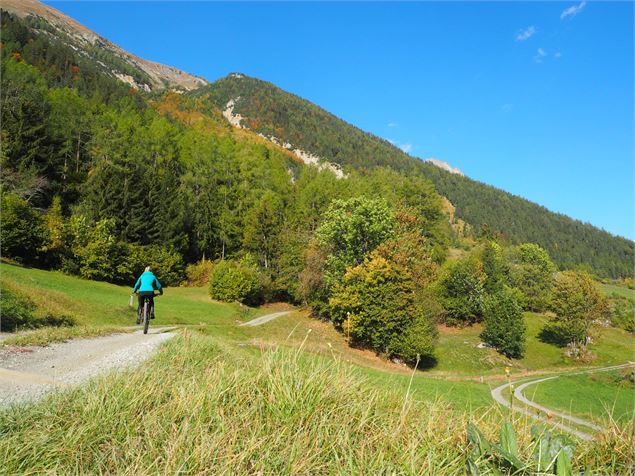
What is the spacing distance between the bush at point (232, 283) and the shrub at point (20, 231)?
16523 mm

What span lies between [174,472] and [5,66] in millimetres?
81736

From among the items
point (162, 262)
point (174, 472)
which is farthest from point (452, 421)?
point (162, 262)

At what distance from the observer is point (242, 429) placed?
339 cm

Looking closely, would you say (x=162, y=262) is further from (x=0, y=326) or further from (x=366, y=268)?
(x=0, y=326)

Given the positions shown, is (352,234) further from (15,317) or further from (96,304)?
(15,317)

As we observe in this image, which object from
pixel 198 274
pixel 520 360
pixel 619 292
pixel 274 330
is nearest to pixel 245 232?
pixel 198 274

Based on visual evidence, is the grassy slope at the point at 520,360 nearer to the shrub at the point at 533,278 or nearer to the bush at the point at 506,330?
the bush at the point at 506,330

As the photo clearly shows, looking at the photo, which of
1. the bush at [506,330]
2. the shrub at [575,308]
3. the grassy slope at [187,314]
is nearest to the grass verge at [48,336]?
the grassy slope at [187,314]

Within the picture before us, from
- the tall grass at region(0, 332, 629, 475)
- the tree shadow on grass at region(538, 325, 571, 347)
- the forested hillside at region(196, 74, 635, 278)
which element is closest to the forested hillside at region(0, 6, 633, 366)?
the tree shadow on grass at region(538, 325, 571, 347)

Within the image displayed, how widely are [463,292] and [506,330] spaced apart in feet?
42.0

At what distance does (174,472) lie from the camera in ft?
9.30

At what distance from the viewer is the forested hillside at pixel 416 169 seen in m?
154

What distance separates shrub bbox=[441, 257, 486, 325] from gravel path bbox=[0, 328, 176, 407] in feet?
173

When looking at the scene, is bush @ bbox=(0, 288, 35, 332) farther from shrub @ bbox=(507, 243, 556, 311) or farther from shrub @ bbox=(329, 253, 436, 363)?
shrub @ bbox=(507, 243, 556, 311)
